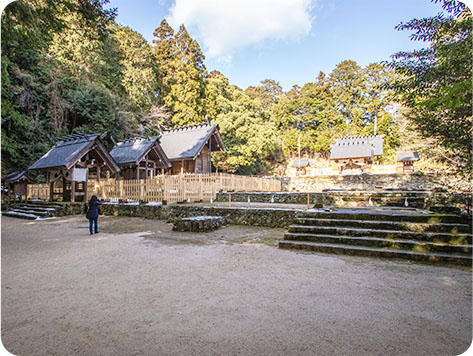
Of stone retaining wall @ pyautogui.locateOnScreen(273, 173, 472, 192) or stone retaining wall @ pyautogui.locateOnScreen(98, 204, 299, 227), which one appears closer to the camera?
stone retaining wall @ pyautogui.locateOnScreen(98, 204, 299, 227)

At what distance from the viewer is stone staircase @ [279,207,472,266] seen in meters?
5.17

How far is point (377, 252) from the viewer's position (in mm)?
5410

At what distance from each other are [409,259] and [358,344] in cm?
369

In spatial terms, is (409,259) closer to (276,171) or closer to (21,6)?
(21,6)

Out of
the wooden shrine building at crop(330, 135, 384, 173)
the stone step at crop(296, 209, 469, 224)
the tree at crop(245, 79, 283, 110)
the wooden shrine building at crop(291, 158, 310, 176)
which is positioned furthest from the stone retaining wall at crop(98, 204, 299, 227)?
the tree at crop(245, 79, 283, 110)

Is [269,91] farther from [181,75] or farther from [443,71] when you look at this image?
[443,71]

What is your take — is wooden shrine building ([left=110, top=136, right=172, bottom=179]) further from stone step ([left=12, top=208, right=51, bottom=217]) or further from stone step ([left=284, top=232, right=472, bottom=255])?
stone step ([left=284, top=232, right=472, bottom=255])

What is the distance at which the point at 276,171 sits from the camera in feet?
147

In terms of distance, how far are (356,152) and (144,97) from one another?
27.0m

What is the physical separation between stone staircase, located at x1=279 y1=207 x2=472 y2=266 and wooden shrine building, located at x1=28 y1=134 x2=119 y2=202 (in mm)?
13041

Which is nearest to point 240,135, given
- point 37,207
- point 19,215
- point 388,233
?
point 37,207

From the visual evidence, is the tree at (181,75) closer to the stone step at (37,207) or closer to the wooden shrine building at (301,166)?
the wooden shrine building at (301,166)

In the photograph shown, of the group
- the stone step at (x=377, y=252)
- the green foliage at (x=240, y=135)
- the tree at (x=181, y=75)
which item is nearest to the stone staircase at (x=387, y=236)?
the stone step at (x=377, y=252)

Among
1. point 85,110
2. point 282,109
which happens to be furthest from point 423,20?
point 282,109
